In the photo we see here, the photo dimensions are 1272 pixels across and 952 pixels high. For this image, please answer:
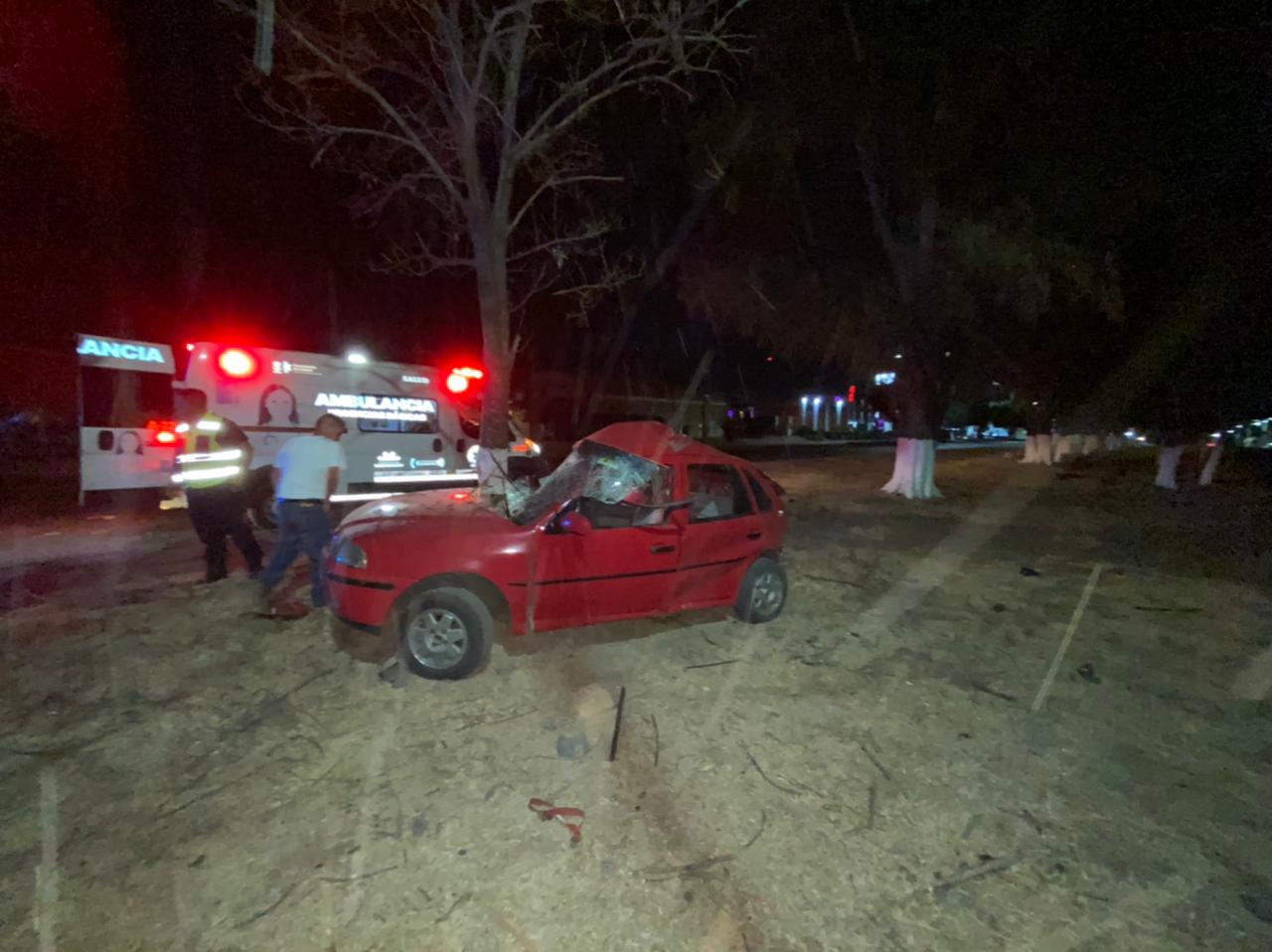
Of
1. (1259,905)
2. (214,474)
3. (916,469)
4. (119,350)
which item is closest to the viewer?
(1259,905)

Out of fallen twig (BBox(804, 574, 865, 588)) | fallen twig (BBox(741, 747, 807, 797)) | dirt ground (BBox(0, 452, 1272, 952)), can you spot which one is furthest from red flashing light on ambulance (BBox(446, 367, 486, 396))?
fallen twig (BBox(741, 747, 807, 797))

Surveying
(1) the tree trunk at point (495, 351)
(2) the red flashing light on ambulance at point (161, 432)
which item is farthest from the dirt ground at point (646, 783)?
(1) the tree trunk at point (495, 351)

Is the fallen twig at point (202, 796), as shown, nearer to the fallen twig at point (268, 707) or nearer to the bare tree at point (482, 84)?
the fallen twig at point (268, 707)

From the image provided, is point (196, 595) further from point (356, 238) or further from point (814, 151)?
point (356, 238)

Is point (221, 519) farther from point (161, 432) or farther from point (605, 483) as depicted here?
point (161, 432)

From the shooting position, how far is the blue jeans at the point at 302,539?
6.24 metres

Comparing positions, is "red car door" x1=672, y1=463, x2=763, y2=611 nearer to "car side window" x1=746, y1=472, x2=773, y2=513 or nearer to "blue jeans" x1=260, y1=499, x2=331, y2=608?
Result: "car side window" x1=746, y1=472, x2=773, y2=513

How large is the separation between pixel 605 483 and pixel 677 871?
10.3 ft


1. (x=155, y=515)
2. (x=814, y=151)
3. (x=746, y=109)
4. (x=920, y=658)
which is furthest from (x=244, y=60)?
(x=920, y=658)

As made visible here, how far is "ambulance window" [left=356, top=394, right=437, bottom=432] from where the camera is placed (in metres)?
11.6

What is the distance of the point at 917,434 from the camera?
1605 cm

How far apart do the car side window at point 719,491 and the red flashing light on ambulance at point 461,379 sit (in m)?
7.18

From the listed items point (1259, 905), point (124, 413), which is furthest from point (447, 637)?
point (124, 413)

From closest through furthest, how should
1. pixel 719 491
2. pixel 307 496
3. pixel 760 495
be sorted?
pixel 307 496
pixel 719 491
pixel 760 495
